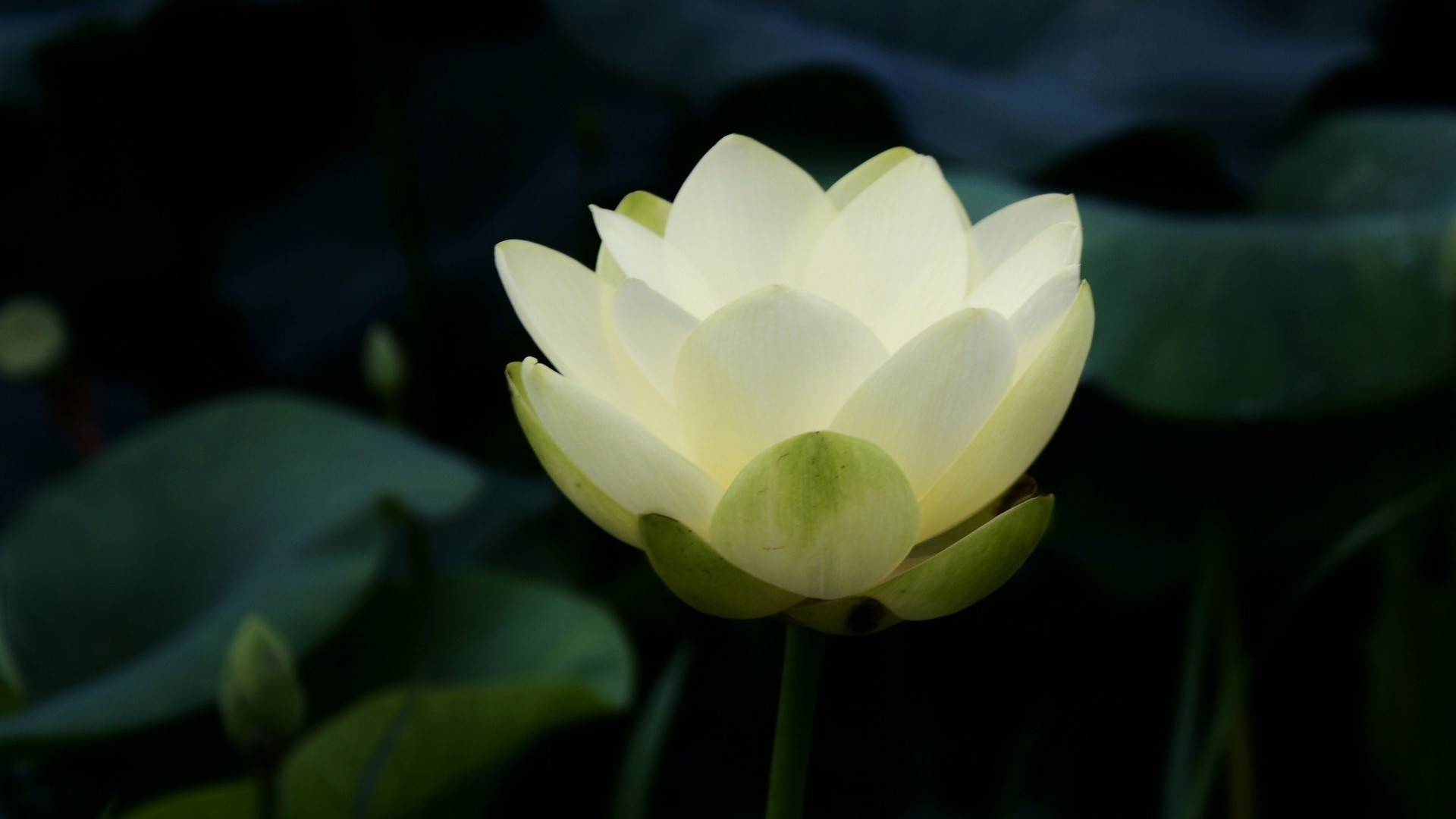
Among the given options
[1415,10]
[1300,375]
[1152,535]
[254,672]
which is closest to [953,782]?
[1152,535]

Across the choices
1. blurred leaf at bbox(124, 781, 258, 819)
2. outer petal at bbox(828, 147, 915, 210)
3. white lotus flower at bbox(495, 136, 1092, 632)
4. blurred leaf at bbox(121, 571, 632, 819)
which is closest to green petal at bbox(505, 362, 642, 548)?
white lotus flower at bbox(495, 136, 1092, 632)

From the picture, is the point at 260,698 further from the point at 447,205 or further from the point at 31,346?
the point at 447,205

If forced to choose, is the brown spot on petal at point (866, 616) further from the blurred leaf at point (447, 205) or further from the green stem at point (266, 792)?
the blurred leaf at point (447, 205)

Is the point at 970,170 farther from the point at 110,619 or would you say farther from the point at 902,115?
the point at 110,619

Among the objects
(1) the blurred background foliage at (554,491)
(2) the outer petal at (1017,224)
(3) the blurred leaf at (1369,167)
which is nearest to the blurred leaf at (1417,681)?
(1) the blurred background foliage at (554,491)

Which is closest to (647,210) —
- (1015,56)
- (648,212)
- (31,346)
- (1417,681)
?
(648,212)

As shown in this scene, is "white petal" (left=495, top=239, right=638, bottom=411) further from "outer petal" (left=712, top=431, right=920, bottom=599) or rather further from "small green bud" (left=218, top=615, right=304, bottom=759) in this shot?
"small green bud" (left=218, top=615, right=304, bottom=759)

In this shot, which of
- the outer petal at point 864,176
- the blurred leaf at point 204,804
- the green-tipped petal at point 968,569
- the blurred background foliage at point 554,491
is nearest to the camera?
the green-tipped petal at point 968,569
